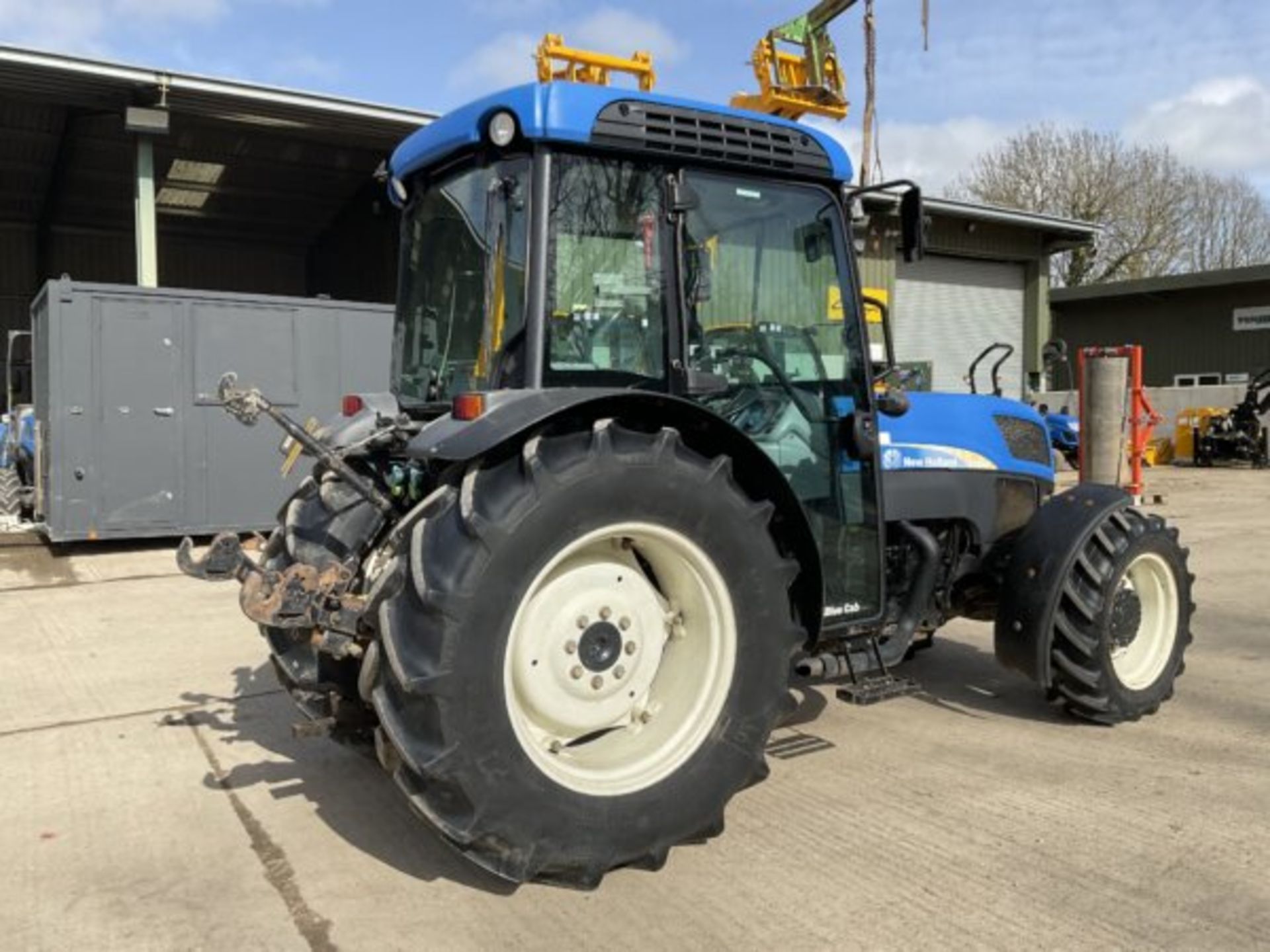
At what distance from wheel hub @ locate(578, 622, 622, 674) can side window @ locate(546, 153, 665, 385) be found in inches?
30.7

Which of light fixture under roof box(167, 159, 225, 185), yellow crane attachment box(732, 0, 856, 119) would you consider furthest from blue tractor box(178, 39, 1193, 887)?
light fixture under roof box(167, 159, 225, 185)

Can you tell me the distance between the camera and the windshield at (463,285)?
3266 millimetres

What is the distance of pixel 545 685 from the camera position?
120 inches

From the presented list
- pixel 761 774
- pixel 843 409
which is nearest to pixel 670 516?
pixel 761 774

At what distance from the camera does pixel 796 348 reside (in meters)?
3.88

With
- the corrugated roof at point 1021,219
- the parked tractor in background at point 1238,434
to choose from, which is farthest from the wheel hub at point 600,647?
the parked tractor in background at point 1238,434

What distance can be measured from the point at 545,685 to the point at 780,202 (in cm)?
194

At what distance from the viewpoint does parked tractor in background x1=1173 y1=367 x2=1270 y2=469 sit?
65.9ft

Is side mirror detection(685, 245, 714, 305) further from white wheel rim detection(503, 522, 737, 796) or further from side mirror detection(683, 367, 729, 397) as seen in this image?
white wheel rim detection(503, 522, 737, 796)

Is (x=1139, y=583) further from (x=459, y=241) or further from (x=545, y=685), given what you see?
(x=459, y=241)

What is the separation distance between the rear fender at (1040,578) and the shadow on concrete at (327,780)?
2432mm

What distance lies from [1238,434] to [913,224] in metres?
19.4

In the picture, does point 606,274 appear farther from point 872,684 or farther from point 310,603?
point 872,684

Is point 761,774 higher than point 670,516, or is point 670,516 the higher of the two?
point 670,516
